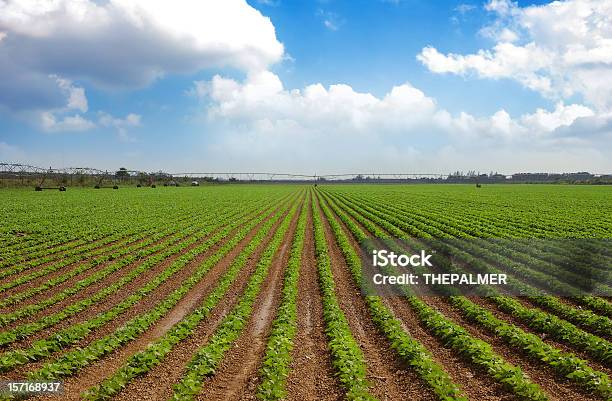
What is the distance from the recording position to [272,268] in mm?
19000

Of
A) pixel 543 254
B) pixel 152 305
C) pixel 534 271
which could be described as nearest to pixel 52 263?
pixel 152 305

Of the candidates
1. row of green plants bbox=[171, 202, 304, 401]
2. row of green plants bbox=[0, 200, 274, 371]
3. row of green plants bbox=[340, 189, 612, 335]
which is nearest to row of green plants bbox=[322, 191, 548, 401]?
row of green plants bbox=[340, 189, 612, 335]

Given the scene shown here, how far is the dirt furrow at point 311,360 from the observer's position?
8.11m

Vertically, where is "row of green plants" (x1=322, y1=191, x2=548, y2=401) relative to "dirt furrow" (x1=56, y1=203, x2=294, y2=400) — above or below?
above

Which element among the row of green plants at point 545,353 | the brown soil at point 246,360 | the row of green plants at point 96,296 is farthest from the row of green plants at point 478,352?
the row of green plants at point 96,296

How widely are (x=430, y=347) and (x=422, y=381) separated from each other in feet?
6.23

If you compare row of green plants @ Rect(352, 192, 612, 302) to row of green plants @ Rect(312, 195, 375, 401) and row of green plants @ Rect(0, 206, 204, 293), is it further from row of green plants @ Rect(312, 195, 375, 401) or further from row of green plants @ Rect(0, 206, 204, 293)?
row of green plants @ Rect(0, 206, 204, 293)

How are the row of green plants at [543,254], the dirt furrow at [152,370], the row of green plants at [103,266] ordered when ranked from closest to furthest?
the dirt furrow at [152,370] → the row of green plants at [103,266] → the row of green plants at [543,254]

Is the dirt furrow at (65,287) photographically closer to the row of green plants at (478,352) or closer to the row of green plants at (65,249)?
the row of green plants at (65,249)

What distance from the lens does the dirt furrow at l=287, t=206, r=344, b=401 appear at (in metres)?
8.11

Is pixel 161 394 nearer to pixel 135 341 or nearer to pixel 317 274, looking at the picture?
pixel 135 341

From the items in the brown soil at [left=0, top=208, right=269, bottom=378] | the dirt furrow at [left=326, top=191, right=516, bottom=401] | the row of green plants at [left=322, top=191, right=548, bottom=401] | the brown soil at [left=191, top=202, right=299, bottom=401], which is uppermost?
the row of green plants at [left=322, top=191, right=548, bottom=401]

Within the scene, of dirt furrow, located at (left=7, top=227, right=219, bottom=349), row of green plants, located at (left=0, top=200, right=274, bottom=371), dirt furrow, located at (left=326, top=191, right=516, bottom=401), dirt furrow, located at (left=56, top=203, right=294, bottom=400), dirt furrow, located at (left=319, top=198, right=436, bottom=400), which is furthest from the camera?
dirt furrow, located at (left=7, top=227, right=219, bottom=349)

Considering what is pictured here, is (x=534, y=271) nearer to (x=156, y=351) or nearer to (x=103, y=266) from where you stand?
(x=156, y=351)
